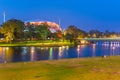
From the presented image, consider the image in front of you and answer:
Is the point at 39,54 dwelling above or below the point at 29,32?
below

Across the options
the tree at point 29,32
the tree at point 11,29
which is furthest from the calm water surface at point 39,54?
the tree at point 29,32

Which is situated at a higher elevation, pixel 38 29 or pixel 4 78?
pixel 38 29

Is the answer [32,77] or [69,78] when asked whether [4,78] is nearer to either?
[32,77]

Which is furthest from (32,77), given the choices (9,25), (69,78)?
(9,25)

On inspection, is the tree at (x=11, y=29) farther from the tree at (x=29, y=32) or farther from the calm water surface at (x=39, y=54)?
the calm water surface at (x=39, y=54)

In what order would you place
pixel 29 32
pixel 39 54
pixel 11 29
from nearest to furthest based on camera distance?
pixel 39 54
pixel 11 29
pixel 29 32

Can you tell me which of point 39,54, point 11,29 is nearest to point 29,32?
point 11,29

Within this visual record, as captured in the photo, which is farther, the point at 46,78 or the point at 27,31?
the point at 27,31

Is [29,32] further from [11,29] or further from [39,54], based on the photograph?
[39,54]

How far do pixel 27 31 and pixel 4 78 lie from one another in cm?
17861

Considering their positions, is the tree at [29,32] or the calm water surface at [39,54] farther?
the tree at [29,32]

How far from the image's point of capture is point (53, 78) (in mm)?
15555

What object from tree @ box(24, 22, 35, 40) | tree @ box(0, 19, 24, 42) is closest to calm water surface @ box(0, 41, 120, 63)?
A: tree @ box(0, 19, 24, 42)

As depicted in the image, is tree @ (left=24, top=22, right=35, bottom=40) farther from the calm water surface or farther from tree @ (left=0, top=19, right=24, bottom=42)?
the calm water surface
